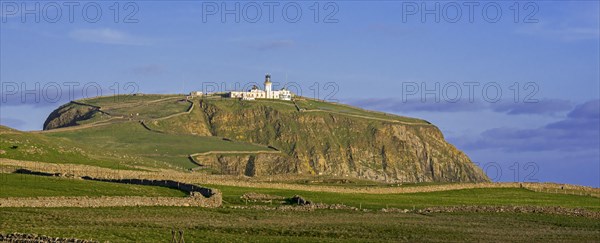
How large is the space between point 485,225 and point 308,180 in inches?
2044

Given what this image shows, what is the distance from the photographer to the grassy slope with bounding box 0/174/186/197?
7144cm

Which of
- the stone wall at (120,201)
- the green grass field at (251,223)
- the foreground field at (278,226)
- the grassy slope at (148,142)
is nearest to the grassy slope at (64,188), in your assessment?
the green grass field at (251,223)

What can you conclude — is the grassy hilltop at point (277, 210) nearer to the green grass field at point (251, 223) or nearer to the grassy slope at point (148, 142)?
the green grass field at point (251, 223)

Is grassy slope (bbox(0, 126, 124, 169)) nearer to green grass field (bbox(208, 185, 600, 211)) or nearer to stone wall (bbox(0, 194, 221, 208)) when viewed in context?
green grass field (bbox(208, 185, 600, 211))

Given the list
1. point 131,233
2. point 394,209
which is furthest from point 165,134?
point 131,233

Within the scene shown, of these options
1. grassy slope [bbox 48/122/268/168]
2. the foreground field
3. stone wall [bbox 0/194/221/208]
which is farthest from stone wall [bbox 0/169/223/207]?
grassy slope [bbox 48/122/268/168]

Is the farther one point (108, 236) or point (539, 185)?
point (539, 185)

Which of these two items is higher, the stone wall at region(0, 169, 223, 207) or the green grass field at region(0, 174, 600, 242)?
the stone wall at region(0, 169, 223, 207)

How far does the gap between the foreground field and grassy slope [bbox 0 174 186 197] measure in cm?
732

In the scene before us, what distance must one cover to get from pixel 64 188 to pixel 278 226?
21001mm

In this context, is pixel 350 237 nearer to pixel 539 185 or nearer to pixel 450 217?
pixel 450 217

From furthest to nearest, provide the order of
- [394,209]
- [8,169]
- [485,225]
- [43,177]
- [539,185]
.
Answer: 1. [539,185]
2. [8,169]
3. [43,177]
4. [394,209]
5. [485,225]

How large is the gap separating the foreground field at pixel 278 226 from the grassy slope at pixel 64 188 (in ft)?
24.0

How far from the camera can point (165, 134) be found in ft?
609
